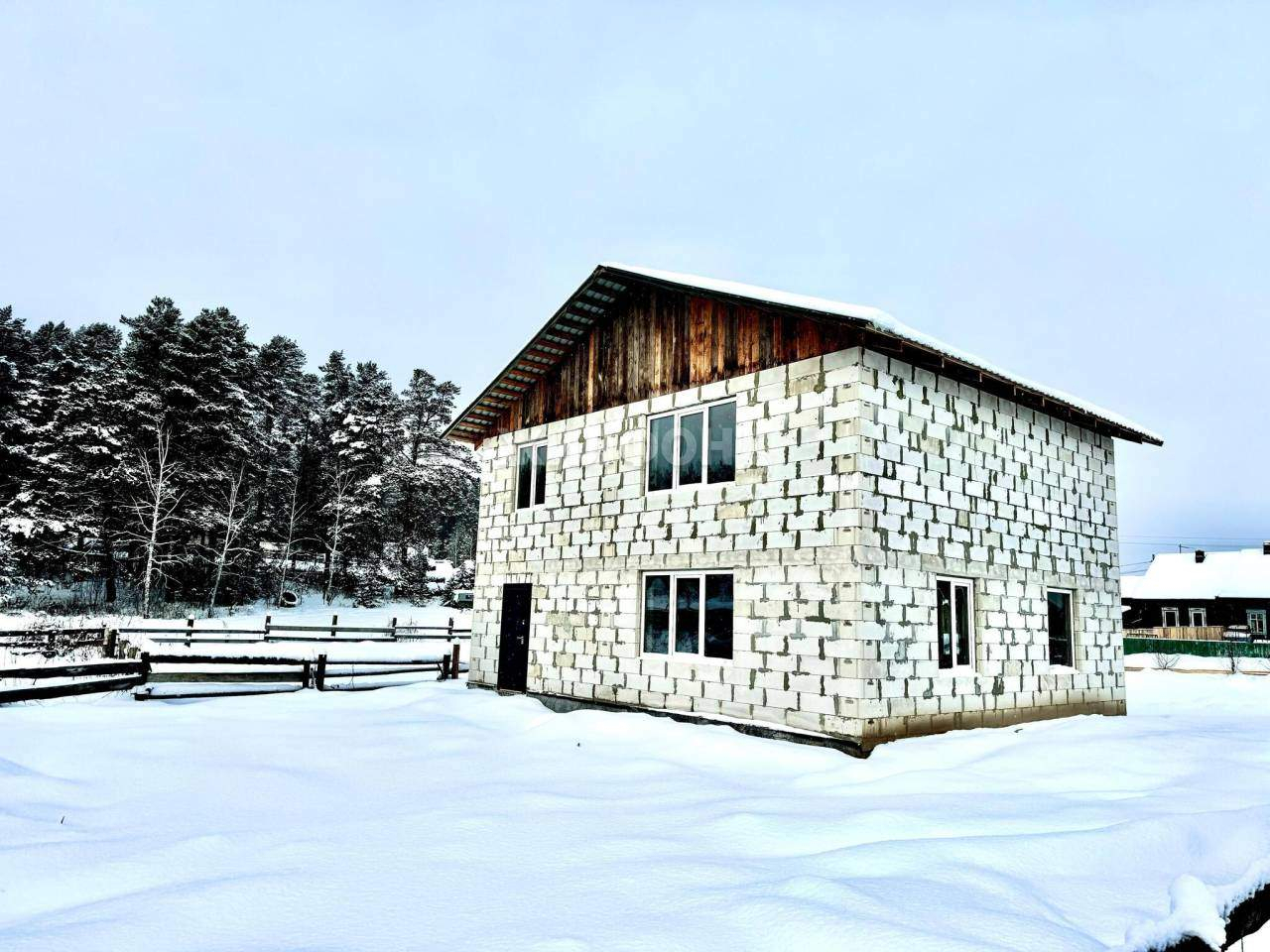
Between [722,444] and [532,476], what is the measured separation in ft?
16.2

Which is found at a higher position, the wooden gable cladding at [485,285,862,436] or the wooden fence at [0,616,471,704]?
the wooden gable cladding at [485,285,862,436]

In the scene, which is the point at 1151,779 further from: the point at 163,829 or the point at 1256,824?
the point at 163,829

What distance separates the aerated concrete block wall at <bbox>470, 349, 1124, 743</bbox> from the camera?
10.4 metres

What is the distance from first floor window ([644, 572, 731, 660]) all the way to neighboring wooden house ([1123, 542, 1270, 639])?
127 feet

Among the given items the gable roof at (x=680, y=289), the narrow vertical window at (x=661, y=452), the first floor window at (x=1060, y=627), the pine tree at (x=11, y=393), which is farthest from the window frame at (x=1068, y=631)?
the pine tree at (x=11, y=393)

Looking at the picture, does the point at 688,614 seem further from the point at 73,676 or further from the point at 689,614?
the point at 73,676

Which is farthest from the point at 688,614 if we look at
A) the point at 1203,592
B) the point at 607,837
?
the point at 1203,592

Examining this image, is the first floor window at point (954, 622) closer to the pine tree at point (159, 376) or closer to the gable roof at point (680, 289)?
the gable roof at point (680, 289)

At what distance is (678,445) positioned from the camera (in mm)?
12961

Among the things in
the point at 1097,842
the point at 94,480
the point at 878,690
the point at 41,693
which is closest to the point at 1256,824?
the point at 1097,842

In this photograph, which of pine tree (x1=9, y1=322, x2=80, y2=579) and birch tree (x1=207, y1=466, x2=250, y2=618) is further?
birch tree (x1=207, y1=466, x2=250, y2=618)

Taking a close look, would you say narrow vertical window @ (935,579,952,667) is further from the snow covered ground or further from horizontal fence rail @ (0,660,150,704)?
horizontal fence rail @ (0,660,150,704)

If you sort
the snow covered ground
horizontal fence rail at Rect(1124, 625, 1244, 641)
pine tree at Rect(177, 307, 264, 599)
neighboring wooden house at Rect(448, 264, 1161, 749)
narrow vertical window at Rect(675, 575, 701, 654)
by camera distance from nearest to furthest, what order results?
the snow covered ground → neighboring wooden house at Rect(448, 264, 1161, 749) → narrow vertical window at Rect(675, 575, 701, 654) → pine tree at Rect(177, 307, 264, 599) → horizontal fence rail at Rect(1124, 625, 1244, 641)

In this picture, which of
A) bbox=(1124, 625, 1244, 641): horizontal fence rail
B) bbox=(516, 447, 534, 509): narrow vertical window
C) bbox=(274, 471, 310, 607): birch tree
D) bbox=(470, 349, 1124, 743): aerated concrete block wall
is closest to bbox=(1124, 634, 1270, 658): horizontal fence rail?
bbox=(1124, 625, 1244, 641): horizontal fence rail
